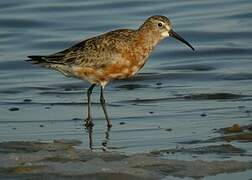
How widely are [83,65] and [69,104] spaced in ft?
2.26

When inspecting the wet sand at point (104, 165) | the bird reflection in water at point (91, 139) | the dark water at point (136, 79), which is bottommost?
the wet sand at point (104, 165)

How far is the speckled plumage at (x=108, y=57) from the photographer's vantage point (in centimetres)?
1251

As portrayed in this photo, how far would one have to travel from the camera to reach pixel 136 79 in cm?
1488

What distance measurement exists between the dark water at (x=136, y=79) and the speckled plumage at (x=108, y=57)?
487 millimetres

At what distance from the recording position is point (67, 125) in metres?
11.5

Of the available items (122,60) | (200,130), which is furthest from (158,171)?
(122,60)

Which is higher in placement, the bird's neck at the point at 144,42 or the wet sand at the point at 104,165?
the bird's neck at the point at 144,42

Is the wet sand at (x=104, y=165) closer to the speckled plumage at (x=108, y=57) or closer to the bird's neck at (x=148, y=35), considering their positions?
the speckled plumage at (x=108, y=57)

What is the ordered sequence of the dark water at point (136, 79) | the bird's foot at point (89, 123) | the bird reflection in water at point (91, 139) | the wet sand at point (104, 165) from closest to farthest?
the wet sand at point (104, 165)
the bird reflection in water at point (91, 139)
the dark water at point (136, 79)
the bird's foot at point (89, 123)

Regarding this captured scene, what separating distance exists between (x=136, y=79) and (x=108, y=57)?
2407 millimetres

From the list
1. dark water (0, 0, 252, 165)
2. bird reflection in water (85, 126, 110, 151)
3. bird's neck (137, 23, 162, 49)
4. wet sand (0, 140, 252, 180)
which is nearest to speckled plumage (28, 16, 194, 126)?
bird's neck (137, 23, 162, 49)

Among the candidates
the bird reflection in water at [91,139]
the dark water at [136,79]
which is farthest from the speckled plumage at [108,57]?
the bird reflection in water at [91,139]

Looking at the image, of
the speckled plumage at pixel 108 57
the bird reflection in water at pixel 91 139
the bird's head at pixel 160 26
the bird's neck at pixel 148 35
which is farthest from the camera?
the bird's head at pixel 160 26

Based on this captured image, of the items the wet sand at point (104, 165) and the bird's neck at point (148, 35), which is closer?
the wet sand at point (104, 165)
